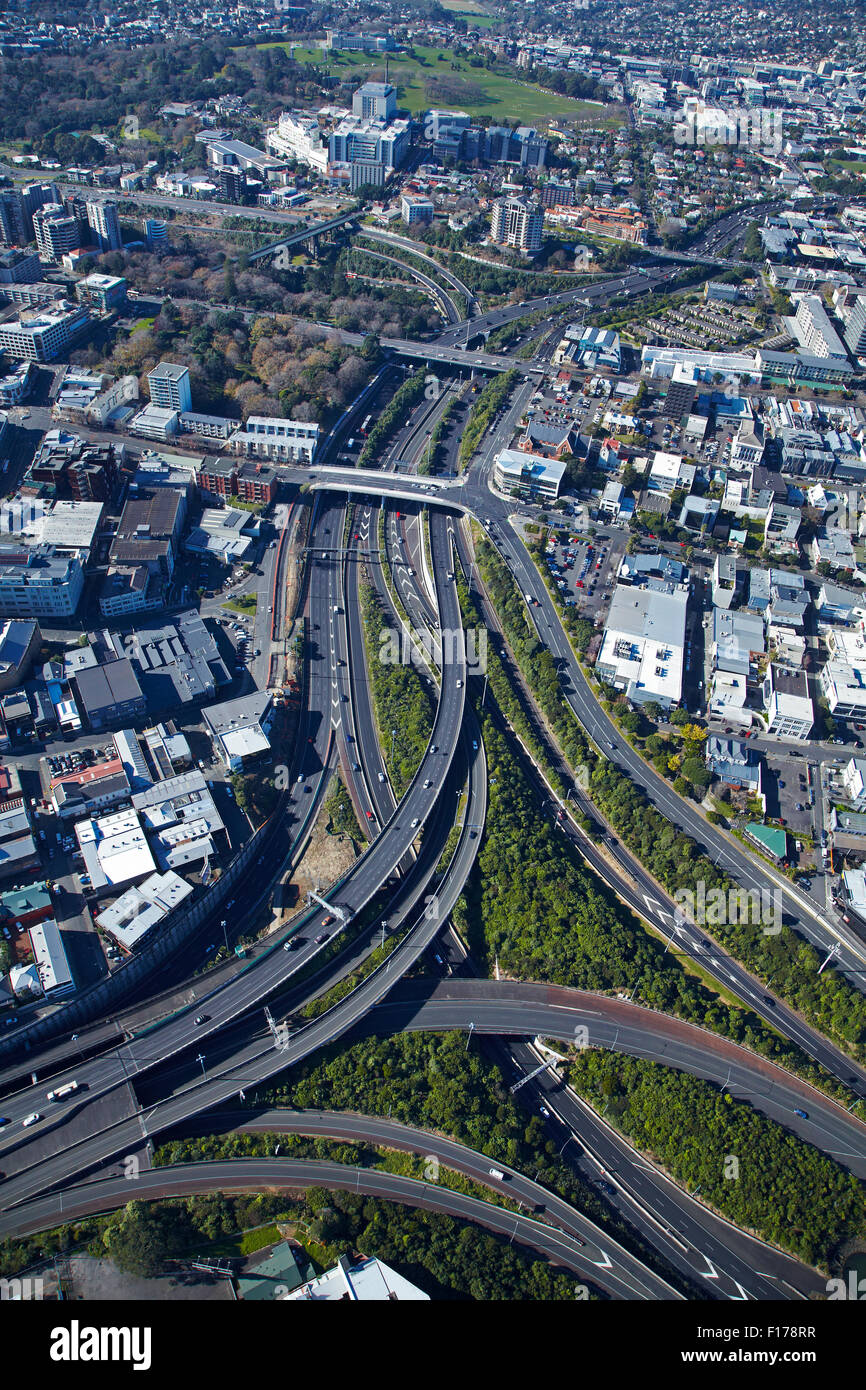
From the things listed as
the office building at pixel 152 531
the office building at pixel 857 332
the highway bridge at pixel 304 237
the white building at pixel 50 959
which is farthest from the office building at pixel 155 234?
the white building at pixel 50 959

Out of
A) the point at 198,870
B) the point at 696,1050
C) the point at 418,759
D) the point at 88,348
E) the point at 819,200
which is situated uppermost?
the point at 819,200

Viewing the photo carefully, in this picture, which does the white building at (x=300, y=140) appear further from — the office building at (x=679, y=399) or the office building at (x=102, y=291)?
the office building at (x=679, y=399)

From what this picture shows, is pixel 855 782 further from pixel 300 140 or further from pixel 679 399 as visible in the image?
pixel 300 140

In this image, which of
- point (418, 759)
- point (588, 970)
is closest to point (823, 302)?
point (418, 759)

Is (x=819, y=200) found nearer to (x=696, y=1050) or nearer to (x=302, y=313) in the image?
(x=302, y=313)

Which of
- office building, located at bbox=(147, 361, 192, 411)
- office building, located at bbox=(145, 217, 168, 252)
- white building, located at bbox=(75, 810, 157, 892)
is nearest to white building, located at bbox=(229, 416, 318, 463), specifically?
office building, located at bbox=(147, 361, 192, 411)

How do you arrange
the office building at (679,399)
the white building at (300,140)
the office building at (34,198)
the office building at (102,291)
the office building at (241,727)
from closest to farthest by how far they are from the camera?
the office building at (241,727), the office building at (679,399), the office building at (102,291), the office building at (34,198), the white building at (300,140)
